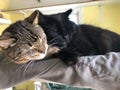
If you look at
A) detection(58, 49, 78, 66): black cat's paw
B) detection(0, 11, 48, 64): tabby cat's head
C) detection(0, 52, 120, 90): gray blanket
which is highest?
detection(0, 11, 48, 64): tabby cat's head

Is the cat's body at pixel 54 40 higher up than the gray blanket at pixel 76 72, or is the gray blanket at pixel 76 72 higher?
the cat's body at pixel 54 40

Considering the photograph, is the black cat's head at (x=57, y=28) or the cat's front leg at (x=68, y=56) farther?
the black cat's head at (x=57, y=28)

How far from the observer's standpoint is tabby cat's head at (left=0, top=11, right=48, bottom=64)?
0.74 m

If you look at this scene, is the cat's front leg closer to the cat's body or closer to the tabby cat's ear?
the cat's body

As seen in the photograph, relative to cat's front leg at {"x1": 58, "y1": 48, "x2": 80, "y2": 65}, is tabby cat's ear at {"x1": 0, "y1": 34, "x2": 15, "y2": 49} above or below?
above

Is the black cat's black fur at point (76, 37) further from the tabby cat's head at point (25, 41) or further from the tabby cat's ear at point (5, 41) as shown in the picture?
the tabby cat's ear at point (5, 41)

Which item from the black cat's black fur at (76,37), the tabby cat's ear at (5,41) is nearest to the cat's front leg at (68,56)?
the black cat's black fur at (76,37)

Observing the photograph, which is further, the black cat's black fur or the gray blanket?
the black cat's black fur

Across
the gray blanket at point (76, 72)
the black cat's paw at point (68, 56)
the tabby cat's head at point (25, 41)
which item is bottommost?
the gray blanket at point (76, 72)

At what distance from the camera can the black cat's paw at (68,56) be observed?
27.6 inches

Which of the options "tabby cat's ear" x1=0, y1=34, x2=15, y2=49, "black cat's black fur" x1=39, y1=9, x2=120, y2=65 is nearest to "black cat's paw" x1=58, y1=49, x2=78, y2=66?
"black cat's black fur" x1=39, y1=9, x2=120, y2=65

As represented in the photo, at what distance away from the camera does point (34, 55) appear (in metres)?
0.77

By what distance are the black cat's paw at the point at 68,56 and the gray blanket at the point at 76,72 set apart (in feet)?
0.04

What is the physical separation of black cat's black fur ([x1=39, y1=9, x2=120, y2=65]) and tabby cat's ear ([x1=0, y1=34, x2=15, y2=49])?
151mm
